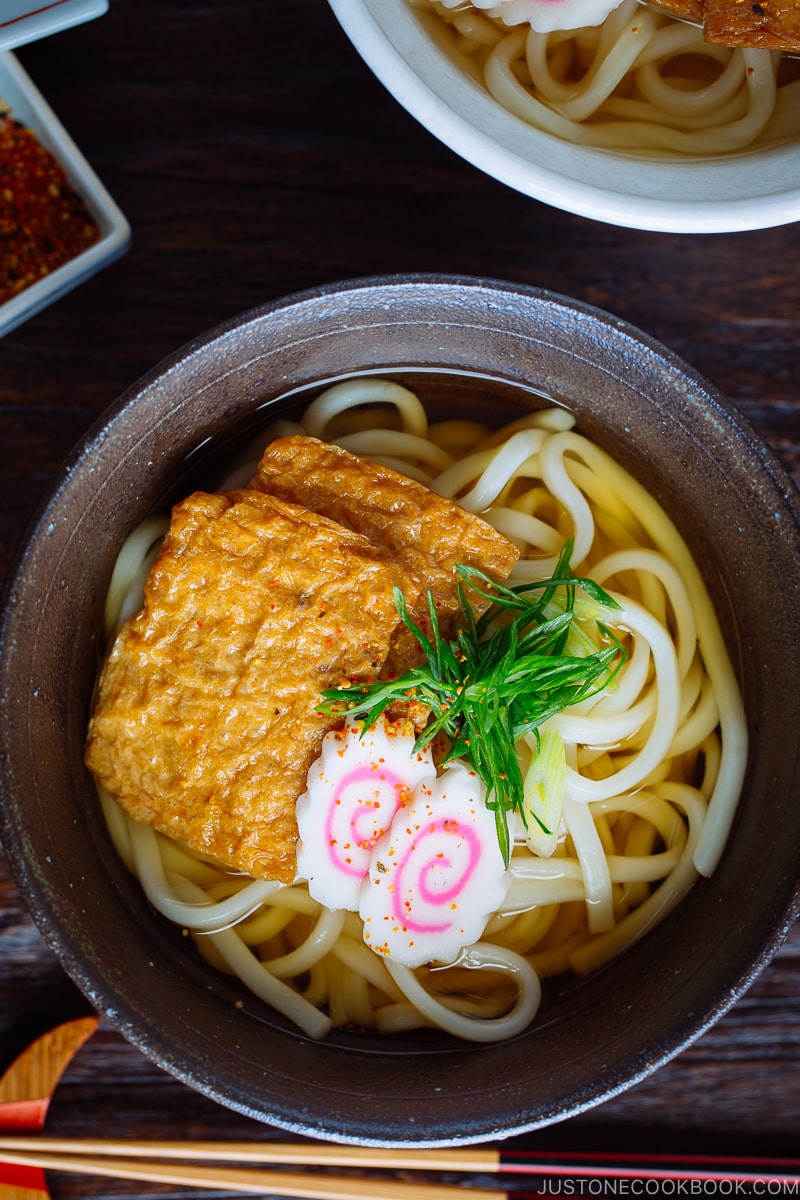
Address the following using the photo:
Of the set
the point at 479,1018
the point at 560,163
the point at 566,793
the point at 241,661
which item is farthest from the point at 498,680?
the point at 560,163

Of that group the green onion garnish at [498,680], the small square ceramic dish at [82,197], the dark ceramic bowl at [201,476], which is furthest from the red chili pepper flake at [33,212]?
the green onion garnish at [498,680]

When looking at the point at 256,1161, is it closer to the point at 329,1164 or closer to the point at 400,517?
the point at 329,1164

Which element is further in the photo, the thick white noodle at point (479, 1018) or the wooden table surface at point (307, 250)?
the wooden table surface at point (307, 250)

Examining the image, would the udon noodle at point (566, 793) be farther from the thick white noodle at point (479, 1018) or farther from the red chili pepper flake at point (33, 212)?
the red chili pepper flake at point (33, 212)

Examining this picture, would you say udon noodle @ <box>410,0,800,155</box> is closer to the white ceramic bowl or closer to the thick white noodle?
the white ceramic bowl

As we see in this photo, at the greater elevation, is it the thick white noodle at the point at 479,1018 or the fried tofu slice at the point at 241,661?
the fried tofu slice at the point at 241,661

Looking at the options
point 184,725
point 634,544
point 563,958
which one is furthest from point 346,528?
point 563,958

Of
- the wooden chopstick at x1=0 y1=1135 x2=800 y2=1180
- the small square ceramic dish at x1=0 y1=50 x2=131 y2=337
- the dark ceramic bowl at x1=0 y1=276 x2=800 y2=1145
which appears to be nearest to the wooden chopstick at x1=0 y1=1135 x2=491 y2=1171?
the wooden chopstick at x1=0 y1=1135 x2=800 y2=1180

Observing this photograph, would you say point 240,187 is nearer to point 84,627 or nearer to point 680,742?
point 84,627
